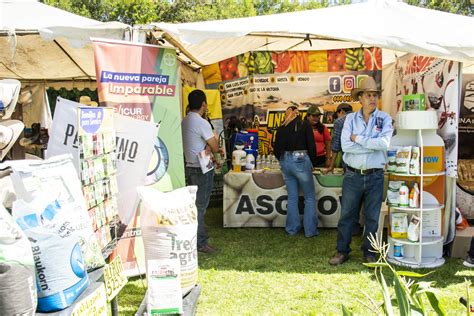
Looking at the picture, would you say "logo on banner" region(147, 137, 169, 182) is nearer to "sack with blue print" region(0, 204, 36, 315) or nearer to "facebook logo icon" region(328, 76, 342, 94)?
"sack with blue print" region(0, 204, 36, 315)

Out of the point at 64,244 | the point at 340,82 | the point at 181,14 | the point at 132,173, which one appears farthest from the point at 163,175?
the point at 181,14

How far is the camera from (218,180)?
7605 millimetres

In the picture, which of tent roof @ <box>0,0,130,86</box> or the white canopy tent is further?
the white canopy tent

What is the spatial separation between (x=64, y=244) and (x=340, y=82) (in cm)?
686

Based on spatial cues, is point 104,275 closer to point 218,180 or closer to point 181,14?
point 218,180

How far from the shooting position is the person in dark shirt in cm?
536

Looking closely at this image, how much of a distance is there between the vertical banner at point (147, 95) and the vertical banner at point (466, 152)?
404 cm

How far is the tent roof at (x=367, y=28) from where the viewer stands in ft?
13.1

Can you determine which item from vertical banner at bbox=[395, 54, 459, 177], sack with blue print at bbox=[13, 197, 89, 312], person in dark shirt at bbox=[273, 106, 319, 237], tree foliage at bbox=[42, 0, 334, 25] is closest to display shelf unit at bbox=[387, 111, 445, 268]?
vertical banner at bbox=[395, 54, 459, 177]

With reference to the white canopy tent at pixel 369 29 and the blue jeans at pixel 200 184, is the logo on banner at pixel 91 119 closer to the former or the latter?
the white canopy tent at pixel 369 29

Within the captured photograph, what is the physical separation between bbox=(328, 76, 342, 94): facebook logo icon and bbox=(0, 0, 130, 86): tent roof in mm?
4061

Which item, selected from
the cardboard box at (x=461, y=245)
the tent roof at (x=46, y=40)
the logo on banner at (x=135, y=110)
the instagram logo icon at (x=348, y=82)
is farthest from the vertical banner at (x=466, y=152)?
the tent roof at (x=46, y=40)

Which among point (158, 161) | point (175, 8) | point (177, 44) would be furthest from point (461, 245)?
point (175, 8)

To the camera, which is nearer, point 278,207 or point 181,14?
point 278,207
